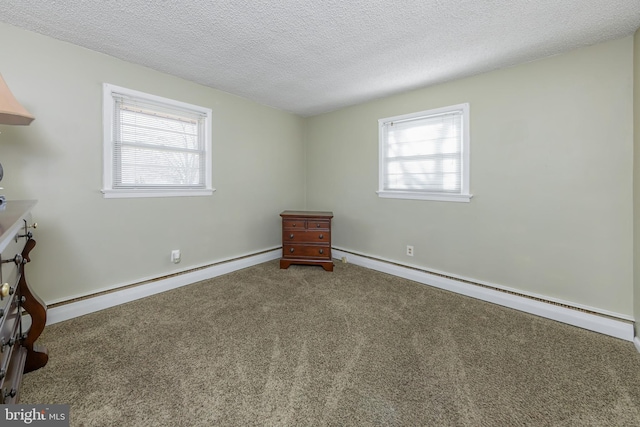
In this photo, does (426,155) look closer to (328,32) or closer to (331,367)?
(328,32)

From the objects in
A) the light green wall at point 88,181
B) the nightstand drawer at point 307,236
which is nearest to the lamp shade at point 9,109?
the light green wall at point 88,181

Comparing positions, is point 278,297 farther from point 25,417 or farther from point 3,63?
point 3,63

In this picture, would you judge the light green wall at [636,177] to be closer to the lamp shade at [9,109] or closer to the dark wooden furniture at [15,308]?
the dark wooden furniture at [15,308]

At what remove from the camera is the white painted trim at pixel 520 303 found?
1932 mm

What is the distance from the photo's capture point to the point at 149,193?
2.55 meters

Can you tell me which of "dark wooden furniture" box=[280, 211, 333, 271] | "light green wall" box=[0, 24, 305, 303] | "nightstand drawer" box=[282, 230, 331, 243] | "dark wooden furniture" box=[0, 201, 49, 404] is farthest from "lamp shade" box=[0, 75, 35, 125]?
"nightstand drawer" box=[282, 230, 331, 243]

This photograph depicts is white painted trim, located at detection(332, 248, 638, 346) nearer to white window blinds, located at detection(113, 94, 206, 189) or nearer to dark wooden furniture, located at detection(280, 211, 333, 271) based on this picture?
dark wooden furniture, located at detection(280, 211, 333, 271)

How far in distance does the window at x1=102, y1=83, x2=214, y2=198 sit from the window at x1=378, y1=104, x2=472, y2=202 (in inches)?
85.7

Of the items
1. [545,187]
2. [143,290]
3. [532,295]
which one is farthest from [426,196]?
[143,290]

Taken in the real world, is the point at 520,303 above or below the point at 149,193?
below

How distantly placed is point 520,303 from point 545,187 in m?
1.06

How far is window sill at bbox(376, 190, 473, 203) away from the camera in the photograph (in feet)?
8.71

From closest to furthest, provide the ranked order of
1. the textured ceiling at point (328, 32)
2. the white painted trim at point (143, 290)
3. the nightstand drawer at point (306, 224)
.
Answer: the textured ceiling at point (328, 32) < the white painted trim at point (143, 290) < the nightstand drawer at point (306, 224)

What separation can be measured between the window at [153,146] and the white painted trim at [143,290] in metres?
0.89
